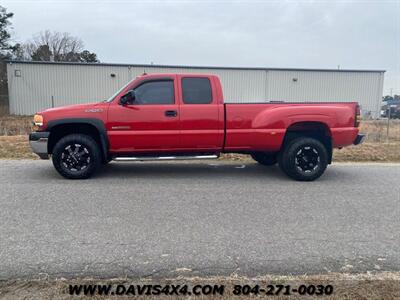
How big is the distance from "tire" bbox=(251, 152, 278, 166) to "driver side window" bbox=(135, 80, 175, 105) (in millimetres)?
2585

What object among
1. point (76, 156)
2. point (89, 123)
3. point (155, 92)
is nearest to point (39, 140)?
point (76, 156)

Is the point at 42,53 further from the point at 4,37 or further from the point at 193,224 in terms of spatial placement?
the point at 193,224

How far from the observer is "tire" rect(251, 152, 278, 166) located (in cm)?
781

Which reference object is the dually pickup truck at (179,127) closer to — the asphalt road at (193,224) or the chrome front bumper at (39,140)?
the chrome front bumper at (39,140)

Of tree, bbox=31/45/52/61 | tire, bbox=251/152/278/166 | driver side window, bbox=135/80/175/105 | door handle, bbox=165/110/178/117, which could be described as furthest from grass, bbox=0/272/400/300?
tree, bbox=31/45/52/61

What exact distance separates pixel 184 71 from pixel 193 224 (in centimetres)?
2580

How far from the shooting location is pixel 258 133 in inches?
256

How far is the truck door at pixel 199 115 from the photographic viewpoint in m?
6.37

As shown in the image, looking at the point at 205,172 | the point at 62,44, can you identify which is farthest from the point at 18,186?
the point at 62,44

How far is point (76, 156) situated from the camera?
20.8ft

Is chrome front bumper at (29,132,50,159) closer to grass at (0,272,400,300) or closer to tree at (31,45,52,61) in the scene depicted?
grass at (0,272,400,300)

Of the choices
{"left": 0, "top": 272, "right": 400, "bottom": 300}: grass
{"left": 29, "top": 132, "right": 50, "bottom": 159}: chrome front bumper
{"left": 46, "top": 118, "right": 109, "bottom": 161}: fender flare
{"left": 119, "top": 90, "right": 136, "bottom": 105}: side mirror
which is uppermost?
{"left": 119, "top": 90, "right": 136, "bottom": 105}: side mirror

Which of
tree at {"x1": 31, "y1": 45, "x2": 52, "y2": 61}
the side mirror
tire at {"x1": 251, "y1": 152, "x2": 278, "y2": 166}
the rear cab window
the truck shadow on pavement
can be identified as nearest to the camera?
the side mirror

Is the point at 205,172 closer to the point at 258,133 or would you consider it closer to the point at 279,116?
the point at 258,133
